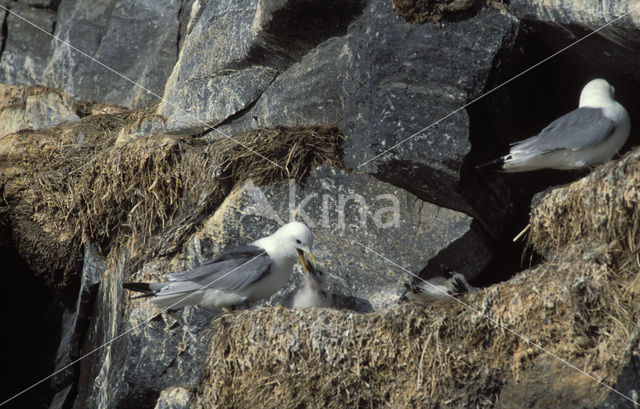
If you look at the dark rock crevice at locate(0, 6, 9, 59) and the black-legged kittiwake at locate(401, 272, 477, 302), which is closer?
the black-legged kittiwake at locate(401, 272, 477, 302)

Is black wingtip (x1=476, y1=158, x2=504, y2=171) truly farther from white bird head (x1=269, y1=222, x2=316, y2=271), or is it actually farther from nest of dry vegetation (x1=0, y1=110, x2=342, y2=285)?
white bird head (x1=269, y1=222, x2=316, y2=271)

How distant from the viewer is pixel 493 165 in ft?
21.3

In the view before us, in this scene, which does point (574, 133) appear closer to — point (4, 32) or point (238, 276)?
point (238, 276)

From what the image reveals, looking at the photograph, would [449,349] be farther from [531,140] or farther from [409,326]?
[531,140]

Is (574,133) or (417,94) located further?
(417,94)

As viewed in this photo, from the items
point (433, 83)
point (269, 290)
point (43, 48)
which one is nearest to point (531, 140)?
point (433, 83)

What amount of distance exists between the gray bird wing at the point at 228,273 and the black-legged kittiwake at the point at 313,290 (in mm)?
388

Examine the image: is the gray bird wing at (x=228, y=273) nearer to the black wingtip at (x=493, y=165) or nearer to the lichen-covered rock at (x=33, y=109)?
the black wingtip at (x=493, y=165)

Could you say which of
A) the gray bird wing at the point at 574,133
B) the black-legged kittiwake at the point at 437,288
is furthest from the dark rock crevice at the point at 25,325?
the gray bird wing at the point at 574,133

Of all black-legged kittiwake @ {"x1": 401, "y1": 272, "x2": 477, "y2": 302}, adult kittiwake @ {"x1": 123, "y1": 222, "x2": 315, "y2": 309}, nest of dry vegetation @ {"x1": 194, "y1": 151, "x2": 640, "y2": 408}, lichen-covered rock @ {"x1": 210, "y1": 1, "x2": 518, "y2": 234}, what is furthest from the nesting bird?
lichen-covered rock @ {"x1": 210, "y1": 1, "x2": 518, "y2": 234}

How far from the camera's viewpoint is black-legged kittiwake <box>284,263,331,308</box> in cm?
651

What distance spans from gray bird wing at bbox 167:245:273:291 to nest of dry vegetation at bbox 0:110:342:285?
1.04 m

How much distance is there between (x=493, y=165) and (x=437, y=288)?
1127mm

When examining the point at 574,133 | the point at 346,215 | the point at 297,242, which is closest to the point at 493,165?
the point at 574,133
